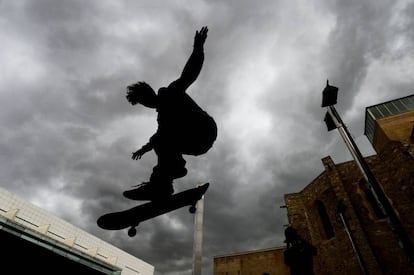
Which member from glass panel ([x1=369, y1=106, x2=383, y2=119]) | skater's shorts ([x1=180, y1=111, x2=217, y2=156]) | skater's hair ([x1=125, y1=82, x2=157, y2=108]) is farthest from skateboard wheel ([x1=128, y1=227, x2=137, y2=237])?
glass panel ([x1=369, y1=106, x2=383, y2=119])

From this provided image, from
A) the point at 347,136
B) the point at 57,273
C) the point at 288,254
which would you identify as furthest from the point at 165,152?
the point at 347,136

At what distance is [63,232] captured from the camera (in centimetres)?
3131

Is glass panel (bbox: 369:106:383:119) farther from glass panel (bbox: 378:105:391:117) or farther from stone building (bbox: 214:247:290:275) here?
stone building (bbox: 214:247:290:275)

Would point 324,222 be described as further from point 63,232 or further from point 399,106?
point 63,232

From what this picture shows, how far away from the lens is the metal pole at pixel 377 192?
172 inches

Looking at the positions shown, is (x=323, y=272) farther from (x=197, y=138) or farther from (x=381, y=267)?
(x=197, y=138)

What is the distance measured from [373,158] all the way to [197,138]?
15056mm

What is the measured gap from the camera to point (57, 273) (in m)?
3.75

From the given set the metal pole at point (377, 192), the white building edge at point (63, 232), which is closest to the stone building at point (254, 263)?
the white building edge at point (63, 232)

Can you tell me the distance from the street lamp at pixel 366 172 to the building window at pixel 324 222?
10338 mm

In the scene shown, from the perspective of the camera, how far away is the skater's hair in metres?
2.72

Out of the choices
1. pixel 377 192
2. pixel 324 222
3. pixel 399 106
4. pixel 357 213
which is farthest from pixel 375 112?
pixel 377 192

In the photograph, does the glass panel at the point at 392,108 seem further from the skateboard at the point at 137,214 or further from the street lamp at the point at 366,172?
the skateboard at the point at 137,214

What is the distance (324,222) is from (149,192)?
50.6ft
